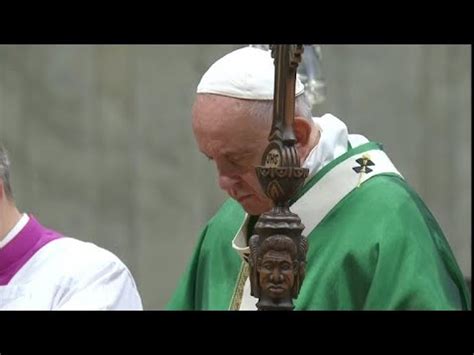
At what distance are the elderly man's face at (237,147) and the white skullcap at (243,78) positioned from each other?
75 millimetres

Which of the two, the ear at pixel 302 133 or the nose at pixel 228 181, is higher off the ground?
the ear at pixel 302 133

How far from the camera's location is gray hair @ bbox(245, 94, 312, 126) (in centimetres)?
462

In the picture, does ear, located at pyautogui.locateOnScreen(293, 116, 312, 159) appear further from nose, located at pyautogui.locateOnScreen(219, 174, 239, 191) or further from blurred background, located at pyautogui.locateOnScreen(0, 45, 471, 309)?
blurred background, located at pyautogui.locateOnScreen(0, 45, 471, 309)

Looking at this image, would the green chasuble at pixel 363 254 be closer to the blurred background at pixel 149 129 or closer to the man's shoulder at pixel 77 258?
the man's shoulder at pixel 77 258

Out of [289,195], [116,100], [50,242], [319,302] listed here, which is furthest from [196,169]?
[289,195]

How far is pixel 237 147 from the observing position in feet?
15.1

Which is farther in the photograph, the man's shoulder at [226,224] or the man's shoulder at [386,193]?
the man's shoulder at [226,224]

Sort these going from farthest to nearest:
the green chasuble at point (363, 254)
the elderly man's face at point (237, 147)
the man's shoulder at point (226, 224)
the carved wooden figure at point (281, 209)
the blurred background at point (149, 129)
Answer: the blurred background at point (149, 129), the man's shoulder at point (226, 224), the elderly man's face at point (237, 147), the green chasuble at point (363, 254), the carved wooden figure at point (281, 209)

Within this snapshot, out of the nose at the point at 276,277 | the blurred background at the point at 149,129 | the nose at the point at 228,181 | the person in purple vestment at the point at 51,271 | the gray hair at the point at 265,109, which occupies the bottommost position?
the blurred background at the point at 149,129

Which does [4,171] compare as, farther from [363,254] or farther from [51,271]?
[363,254]

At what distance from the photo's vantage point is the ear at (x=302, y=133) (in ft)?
15.2

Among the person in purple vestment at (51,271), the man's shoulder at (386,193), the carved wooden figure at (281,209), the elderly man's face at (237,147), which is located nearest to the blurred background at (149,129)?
the person in purple vestment at (51,271)

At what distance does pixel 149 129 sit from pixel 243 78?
15.7 ft
